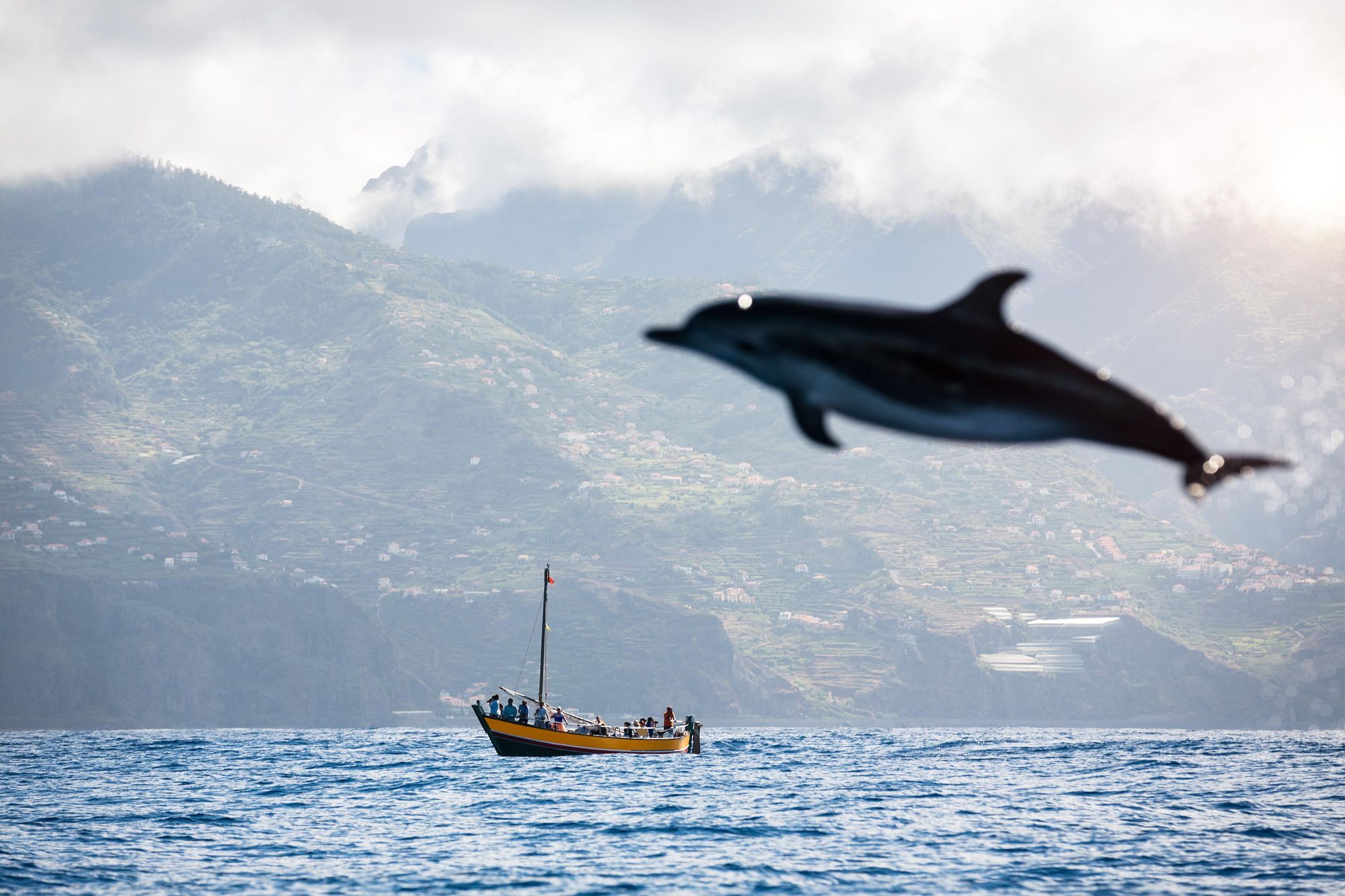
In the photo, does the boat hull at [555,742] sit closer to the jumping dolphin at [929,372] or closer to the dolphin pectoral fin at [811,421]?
the dolphin pectoral fin at [811,421]

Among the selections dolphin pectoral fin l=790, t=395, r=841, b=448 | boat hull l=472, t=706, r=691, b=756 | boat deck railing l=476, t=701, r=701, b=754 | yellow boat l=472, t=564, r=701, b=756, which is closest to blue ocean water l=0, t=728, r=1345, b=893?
boat hull l=472, t=706, r=691, b=756

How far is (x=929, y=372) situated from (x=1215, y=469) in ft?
4.44

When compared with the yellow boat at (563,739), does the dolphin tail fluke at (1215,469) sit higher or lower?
higher

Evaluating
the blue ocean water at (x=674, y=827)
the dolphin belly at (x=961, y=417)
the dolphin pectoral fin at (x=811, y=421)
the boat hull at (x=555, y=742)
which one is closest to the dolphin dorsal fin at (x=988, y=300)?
the dolphin belly at (x=961, y=417)

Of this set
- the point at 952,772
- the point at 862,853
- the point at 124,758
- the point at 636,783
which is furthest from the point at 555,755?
the point at 862,853

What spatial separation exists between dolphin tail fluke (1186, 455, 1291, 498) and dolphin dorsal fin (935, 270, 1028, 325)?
3.41 ft

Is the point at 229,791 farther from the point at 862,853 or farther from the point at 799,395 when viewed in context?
the point at 799,395

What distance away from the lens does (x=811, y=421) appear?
5.87 m

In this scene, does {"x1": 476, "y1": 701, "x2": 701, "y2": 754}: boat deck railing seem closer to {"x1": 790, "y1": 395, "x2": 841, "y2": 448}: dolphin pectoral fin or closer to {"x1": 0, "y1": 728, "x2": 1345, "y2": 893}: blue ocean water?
{"x1": 0, "y1": 728, "x2": 1345, "y2": 893}: blue ocean water

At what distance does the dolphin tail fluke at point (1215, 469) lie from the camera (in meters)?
5.71

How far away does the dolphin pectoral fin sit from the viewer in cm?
579

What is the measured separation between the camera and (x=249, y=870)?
45000 mm

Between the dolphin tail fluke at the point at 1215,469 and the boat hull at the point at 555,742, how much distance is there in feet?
322

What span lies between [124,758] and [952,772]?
8264 cm
